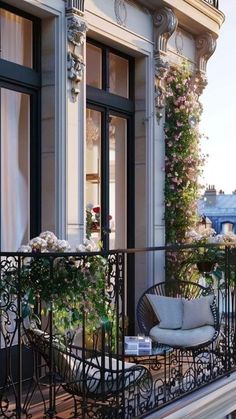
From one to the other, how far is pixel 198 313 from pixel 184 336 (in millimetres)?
428

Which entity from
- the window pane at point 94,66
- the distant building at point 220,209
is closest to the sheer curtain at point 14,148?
the window pane at point 94,66

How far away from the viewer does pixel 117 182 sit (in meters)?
6.53

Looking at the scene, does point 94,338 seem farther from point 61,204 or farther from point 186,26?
point 186,26

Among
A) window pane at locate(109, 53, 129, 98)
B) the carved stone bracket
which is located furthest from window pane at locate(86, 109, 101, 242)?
the carved stone bracket

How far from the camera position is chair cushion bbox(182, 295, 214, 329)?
5.64 metres

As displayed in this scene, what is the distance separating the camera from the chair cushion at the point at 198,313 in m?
5.64

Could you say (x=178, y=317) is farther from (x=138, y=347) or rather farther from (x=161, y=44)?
(x=161, y=44)

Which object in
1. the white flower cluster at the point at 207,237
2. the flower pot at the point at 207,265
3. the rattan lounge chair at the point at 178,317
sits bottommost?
the rattan lounge chair at the point at 178,317

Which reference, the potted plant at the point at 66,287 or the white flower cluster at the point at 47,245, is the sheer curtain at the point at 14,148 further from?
the potted plant at the point at 66,287

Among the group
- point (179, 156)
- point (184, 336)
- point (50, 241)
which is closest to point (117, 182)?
point (179, 156)

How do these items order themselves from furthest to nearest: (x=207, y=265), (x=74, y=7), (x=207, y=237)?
(x=207, y=237), (x=207, y=265), (x=74, y=7)

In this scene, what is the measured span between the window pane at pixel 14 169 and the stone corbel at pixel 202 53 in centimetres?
293

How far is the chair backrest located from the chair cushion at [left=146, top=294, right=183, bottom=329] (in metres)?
0.15

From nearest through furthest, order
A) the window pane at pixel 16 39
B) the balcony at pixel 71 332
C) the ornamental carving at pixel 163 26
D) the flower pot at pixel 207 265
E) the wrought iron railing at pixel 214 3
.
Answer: the balcony at pixel 71 332 → the window pane at pixel 16 39 → the ornamental carving at pixel 163 26 → the flower pot at pixel 207 265 → the wrought iron railing at pixel 214 3
